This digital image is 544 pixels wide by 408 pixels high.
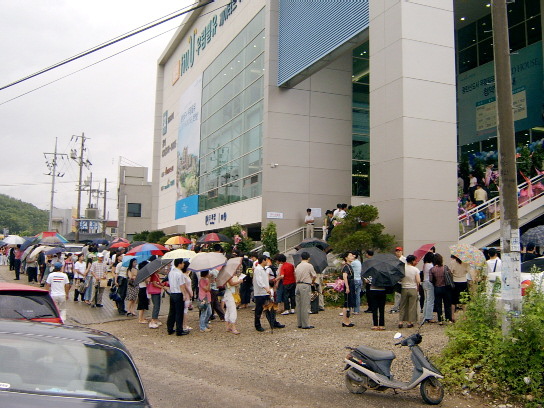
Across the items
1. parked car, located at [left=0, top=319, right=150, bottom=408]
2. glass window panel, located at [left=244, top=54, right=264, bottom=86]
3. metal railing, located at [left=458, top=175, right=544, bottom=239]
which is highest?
glass window panel, located at [left=244, top=54, right=264, bottom=86]

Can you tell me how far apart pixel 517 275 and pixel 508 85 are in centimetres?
284

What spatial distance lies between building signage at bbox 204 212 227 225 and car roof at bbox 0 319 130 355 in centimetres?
2789

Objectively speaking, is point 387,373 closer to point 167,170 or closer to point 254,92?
point 254,92

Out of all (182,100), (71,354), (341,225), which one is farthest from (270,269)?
(182,100)

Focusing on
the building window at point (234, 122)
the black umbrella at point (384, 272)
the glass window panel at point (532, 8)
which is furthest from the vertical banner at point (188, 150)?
the black umbrella at point (384, 272)

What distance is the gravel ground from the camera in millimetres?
6969

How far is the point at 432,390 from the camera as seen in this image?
675cm

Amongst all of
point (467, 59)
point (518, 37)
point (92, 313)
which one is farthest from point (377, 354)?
point (467, 59)

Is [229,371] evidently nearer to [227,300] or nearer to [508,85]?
[227,300]

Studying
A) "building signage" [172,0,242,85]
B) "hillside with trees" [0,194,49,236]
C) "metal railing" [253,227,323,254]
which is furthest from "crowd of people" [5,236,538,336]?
"hillside with trees" [0,194,49,236]

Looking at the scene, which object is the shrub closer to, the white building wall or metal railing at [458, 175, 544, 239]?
the white building wall

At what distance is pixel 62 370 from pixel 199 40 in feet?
135

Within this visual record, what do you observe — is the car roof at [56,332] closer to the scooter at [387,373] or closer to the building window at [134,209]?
the scooter at [387,373]

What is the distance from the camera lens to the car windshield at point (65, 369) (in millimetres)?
3592
